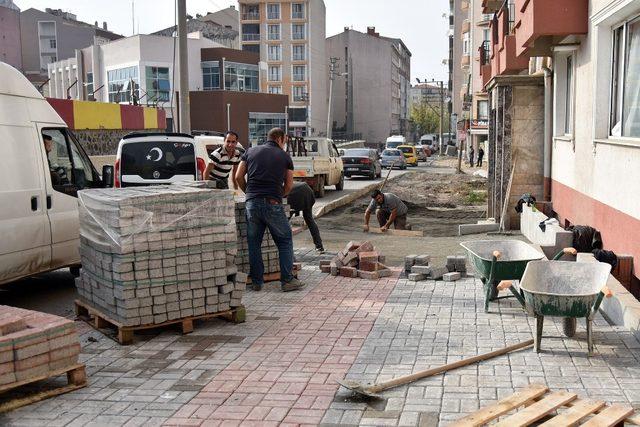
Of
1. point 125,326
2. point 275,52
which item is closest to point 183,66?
point 125,326

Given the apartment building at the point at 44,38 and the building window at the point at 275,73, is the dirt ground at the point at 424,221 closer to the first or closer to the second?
the apartment building at the point at 44,38

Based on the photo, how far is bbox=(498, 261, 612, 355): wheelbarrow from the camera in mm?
6203

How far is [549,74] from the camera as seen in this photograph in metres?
14.4

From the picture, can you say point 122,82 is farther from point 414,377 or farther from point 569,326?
point 414,377

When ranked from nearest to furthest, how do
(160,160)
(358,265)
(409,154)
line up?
(358,265)
(160,160)
(409,154)

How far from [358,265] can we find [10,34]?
81337mm

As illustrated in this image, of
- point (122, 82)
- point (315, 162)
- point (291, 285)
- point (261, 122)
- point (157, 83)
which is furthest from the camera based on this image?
point (261, 122)

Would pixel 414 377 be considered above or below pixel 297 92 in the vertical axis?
below

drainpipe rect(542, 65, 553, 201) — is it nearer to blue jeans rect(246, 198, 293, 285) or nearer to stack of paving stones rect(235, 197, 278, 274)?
stack of paving stones rect(235, 197, 278, 274)

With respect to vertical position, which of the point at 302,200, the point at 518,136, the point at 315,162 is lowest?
the point at 302,200

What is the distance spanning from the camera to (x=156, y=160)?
12.3 metres

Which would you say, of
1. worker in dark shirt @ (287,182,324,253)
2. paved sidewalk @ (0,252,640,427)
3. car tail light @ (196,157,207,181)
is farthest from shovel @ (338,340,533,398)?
car tail light @ (196,157,207,181)

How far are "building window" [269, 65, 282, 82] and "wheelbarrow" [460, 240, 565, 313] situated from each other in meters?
95.7

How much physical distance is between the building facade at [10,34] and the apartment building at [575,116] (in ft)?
243
